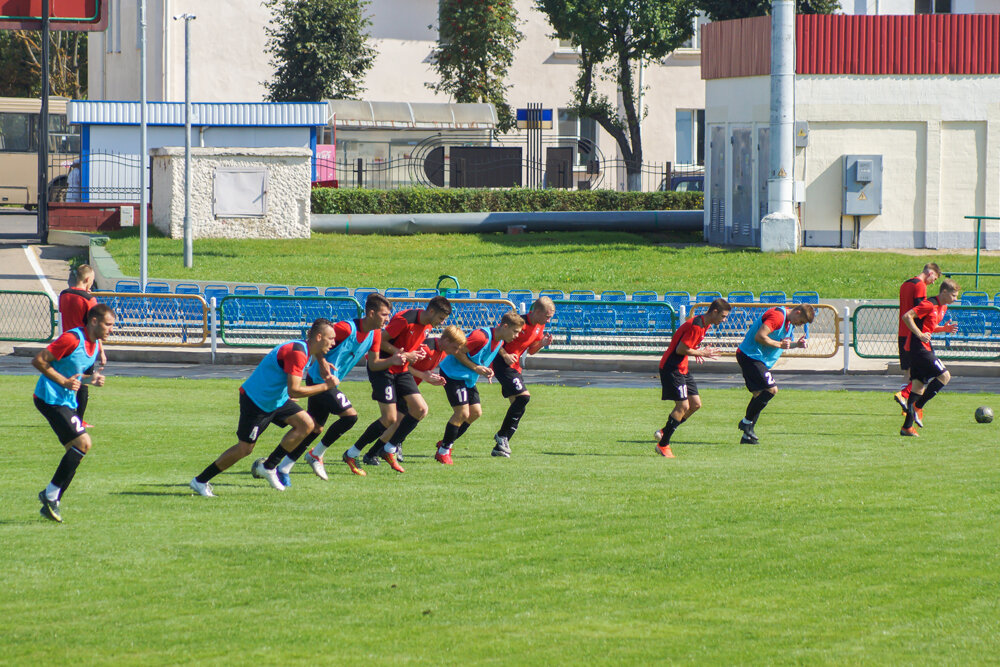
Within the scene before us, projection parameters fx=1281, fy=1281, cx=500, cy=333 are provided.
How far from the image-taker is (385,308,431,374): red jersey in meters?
11.9

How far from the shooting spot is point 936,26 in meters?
34.5

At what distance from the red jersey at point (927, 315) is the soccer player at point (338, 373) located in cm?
697

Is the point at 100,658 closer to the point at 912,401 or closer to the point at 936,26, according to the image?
the point at 912,401

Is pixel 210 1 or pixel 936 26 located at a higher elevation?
pixel 210 1

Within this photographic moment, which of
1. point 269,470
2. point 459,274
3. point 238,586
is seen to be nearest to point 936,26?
point 459,274

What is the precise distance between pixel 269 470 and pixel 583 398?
26.2 feet

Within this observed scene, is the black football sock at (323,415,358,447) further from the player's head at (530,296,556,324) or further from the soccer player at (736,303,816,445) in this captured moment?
the soccer player at (736,303,816,445)

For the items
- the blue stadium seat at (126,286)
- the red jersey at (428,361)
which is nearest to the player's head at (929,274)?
the red jersey at (428,361)

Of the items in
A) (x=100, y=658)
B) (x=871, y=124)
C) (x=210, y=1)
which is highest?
(x=210, y=1)

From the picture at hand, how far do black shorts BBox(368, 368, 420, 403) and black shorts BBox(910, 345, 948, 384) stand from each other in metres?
6.42

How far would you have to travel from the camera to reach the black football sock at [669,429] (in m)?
13.3

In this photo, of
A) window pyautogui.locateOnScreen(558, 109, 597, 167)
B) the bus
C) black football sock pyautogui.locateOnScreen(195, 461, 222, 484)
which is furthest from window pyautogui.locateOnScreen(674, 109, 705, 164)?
black football sock pyautogui.locateOnScreen(195, 461, 222, 484)

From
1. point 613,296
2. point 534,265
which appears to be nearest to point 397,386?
point 613,296

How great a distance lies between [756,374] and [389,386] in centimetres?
442
